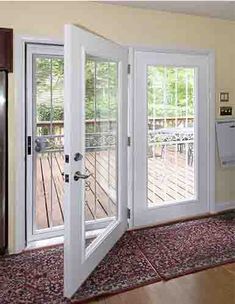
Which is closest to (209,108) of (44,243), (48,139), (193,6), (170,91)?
(170,91)

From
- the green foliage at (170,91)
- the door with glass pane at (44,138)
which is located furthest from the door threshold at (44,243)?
the green foliage at (170,91)

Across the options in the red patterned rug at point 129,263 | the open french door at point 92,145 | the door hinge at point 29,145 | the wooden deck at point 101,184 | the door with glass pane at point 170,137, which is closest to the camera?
the open french door at point 92,145

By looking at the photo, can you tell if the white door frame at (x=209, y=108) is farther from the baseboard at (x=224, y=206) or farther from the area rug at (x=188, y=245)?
the area rug at (x=188, y=245)

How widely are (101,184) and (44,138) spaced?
73cm


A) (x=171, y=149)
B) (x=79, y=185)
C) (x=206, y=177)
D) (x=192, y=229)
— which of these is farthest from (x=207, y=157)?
(x=79, y=185)

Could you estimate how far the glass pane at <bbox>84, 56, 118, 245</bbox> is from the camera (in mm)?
2660

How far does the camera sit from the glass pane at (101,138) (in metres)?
2.66

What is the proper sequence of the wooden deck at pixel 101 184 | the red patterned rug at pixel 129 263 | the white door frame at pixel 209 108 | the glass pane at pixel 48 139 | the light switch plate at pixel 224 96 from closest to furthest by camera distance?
the red patterned rug at pixel 129 263 < the wooden deck at pixel 101 184 < the glass pane at pixel 48 139 < the white door frame at pixel 209 108 < the light switch plate at pixel 224 96

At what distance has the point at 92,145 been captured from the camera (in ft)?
9.11

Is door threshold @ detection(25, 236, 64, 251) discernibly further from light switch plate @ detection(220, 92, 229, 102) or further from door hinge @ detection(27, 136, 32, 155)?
light switch plate @ detection(220, 92, 229, 102)

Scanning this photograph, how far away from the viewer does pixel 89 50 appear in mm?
2428

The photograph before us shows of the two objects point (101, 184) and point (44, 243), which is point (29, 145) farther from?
point (44, 243)

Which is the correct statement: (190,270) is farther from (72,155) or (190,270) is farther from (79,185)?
(72,155)

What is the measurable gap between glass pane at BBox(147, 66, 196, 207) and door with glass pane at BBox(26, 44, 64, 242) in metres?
0.95
